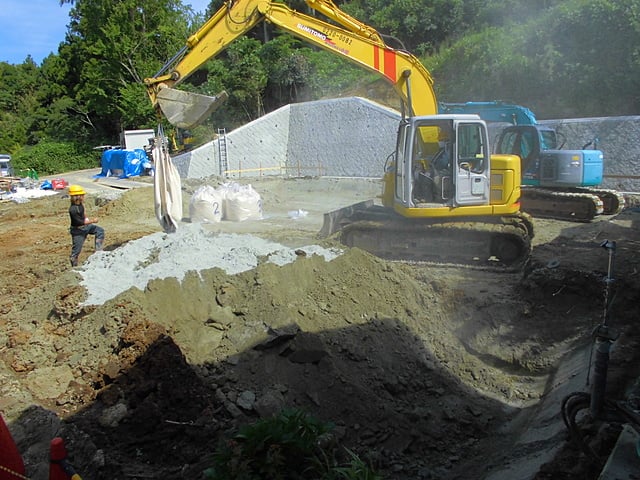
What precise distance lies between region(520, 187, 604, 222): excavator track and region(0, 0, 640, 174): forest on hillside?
5.03 metres

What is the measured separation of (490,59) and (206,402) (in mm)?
21519

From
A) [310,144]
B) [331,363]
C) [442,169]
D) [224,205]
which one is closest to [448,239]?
[442,169]

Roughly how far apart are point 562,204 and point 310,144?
1355 cm

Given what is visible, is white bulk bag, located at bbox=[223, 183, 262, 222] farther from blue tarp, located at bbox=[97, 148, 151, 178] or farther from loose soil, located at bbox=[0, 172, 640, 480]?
blue tarp, located at bbox=[97, 148, 151, 178]

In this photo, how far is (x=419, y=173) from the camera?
8.55 metres

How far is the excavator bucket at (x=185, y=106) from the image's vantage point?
9117mm

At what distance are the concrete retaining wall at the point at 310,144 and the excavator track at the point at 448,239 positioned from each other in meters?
12.0

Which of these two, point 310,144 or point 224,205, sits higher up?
point 310,144

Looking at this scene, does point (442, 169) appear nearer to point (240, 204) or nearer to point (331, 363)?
point (331, 363)

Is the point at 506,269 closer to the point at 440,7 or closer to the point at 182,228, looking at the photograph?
the point at 182,228

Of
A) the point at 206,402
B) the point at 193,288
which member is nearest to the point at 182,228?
the point at 193,288

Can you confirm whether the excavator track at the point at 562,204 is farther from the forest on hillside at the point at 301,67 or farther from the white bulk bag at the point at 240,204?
the white bulk bag at the point at 240,204

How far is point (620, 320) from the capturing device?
5863 millimetres

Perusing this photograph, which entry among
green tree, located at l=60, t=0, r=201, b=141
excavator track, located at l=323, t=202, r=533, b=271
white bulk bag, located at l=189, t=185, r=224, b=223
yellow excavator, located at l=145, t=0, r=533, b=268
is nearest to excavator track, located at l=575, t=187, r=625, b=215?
yellow excavator, located at l=145, t=0, r=533, b=268
